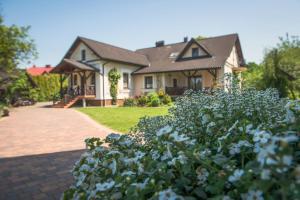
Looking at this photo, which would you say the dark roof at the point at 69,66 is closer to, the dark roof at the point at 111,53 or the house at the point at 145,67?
the house at the point at 145,67

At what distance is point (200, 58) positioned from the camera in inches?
829

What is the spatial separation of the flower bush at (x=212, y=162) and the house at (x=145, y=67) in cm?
1677

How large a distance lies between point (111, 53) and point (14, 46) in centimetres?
779

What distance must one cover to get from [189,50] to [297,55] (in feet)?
29.0

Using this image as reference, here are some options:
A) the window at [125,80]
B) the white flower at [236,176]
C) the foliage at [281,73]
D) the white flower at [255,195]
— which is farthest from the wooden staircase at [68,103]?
the white flower at [255,195]

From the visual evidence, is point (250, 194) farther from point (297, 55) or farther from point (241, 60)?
point (241, 60)

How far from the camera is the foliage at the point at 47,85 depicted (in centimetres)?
2885

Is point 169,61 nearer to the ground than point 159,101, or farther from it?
farther from it

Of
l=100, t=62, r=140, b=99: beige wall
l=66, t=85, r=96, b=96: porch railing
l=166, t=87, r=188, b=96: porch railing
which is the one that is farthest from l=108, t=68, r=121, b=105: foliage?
l=166, t=87, r=188, b=96: porch railing

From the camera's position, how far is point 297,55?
17.7 meters

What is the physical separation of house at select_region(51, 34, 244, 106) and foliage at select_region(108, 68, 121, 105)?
324 mm

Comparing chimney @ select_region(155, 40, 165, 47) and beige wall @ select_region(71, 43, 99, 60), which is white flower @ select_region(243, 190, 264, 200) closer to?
beige wall @ select_region(71, 43, 99, 60)

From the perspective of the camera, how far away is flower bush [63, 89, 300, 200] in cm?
97

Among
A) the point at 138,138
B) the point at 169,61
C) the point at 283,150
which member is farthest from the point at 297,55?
the point at 283,150
